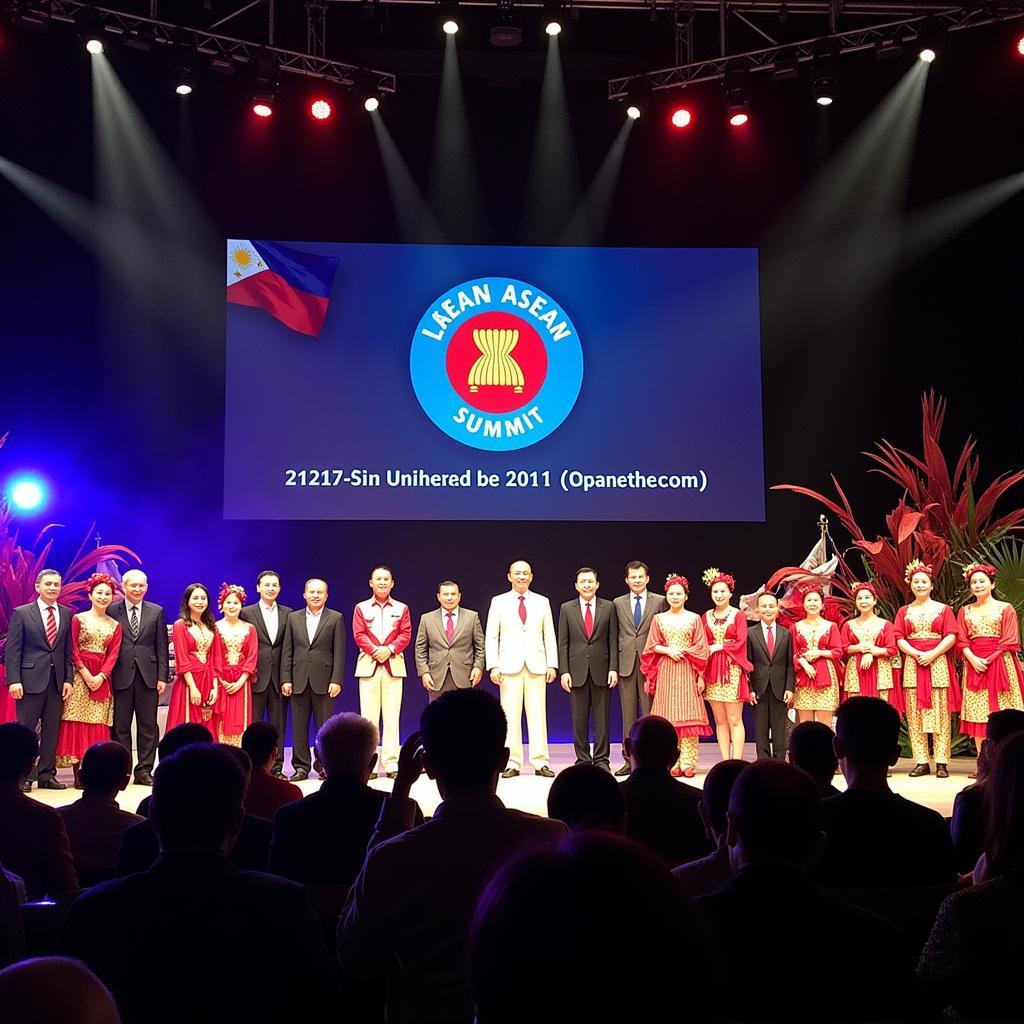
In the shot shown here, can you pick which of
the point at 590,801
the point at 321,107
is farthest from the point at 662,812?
the point at 321,107

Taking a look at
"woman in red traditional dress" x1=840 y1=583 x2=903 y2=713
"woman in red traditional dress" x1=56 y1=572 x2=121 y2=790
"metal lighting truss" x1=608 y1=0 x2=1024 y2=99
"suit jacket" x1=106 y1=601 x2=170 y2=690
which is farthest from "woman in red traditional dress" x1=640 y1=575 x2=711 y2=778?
"metal lighting truss" x1=608 y1=0 x2=1024 y2=99

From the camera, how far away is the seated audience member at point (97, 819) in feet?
→ 10.4

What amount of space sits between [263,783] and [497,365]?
6503mm

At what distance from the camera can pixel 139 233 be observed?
9.67 metres

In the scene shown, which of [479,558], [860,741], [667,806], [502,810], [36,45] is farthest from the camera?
[479,558]

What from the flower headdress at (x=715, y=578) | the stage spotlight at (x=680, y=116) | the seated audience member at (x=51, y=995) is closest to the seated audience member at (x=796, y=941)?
the seated audience member at (x=51, y=995)

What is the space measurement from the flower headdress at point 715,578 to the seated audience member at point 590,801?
5.99 metres

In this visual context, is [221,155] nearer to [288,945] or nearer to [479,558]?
[479,558]

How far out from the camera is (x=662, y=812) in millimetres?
3164

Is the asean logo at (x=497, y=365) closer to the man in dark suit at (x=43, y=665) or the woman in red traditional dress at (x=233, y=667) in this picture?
the woman in red traditional dress at (x=233, y=667)

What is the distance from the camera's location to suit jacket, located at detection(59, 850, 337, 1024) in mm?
1490

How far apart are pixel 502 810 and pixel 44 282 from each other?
29.4 feet

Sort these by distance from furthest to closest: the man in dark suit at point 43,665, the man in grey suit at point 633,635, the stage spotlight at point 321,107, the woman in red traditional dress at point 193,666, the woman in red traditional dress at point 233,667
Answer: the stage spotlight at point 321,107 → the man in grey suit at point 633,635 → the woman in red traditional dress at point 233,667 → the woman in red traditional dress at point 193,666 → the man in dark suit at point 43,665

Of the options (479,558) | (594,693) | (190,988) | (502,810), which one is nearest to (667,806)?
(502,810)
